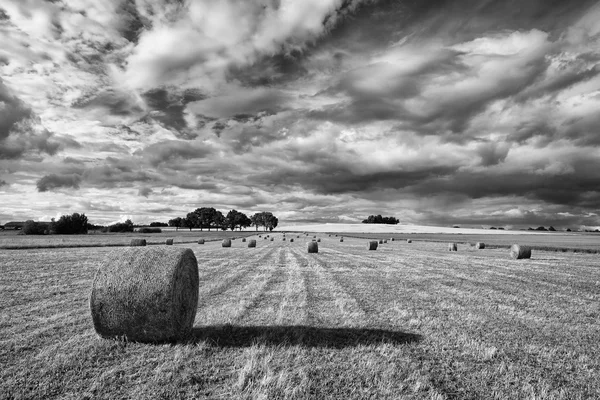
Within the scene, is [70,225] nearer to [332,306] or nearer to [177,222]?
[177,222]

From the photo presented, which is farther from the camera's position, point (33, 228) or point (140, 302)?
point (33, 228)

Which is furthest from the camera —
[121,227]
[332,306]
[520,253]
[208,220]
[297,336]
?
[208,220]

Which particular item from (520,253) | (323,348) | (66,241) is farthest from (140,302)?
(66,241)

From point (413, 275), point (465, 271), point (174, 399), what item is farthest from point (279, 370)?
point (465, 271)

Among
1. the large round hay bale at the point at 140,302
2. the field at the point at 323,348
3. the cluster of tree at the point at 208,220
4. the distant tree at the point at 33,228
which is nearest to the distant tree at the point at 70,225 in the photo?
the distant tree at the point at 33,228

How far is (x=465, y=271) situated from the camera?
22016mm

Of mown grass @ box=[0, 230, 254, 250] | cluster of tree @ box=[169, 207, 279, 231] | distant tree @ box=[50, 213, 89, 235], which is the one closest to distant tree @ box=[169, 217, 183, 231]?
cluster of tree @ box=[169, 207, 279, 231]

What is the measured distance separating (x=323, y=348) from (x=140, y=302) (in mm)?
3999

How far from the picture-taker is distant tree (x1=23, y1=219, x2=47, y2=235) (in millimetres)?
84194

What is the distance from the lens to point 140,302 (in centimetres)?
817

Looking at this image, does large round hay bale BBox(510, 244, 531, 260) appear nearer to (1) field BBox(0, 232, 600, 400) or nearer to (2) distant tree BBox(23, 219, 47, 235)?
(1) field BBox(0, 232, 600, 400)

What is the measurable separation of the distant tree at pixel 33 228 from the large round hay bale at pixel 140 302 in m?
93.6

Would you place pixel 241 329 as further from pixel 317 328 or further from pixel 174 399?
pixel 174 399

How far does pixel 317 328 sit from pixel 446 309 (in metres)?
4.80
